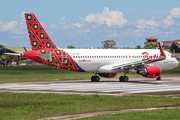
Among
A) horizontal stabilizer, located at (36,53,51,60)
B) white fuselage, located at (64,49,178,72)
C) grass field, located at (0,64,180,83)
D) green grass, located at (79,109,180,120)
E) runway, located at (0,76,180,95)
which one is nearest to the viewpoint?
green grass, located at (79,109,180,120)

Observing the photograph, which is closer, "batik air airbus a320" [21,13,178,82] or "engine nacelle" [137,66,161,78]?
"batik air airbus a320" [21,13,178,82]

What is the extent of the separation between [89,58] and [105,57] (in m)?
2.54

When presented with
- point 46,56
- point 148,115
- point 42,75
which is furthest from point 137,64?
point 148,115

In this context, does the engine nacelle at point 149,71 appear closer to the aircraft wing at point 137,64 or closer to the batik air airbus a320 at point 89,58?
the batik air airbus a320 at point 89,58

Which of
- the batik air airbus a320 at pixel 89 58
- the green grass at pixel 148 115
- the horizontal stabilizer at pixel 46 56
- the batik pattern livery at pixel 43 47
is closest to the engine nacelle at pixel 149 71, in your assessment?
the batik air airbus a320 at pixel 89 58

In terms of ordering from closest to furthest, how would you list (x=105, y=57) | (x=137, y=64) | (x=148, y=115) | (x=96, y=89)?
(x=148, y=115) < (x=96, y=89) < (x=137, y=64) < (x=105, y=57)

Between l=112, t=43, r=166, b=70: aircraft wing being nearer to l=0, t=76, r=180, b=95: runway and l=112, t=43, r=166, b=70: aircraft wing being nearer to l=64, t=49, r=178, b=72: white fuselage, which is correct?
l=64, t=49, r=178, b=72: white fuselage

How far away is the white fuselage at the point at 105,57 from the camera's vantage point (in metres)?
40.2

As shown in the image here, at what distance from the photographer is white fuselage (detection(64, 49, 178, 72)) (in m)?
40.2

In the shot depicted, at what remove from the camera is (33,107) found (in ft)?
56.2

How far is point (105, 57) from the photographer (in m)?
42.1

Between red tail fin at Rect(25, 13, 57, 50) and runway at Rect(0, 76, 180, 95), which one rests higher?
red tail fin at Rect(25, 13, 57, 50)

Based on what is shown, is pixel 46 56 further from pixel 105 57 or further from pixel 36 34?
pixel 105 57

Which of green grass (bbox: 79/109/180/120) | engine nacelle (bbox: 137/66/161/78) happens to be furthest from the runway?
green grass (bbox: 79/109/180/120)
